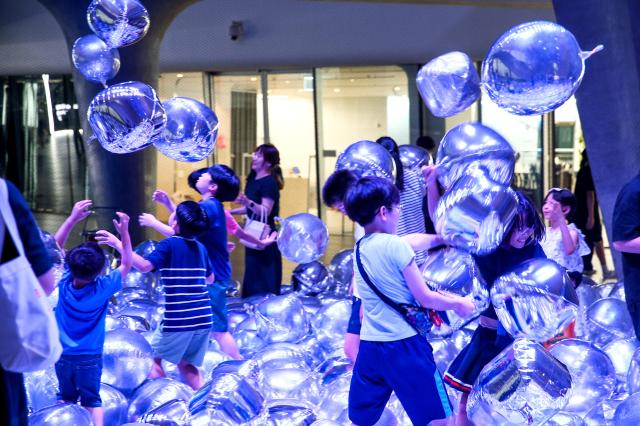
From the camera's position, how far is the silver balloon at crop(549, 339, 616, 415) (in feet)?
13.9

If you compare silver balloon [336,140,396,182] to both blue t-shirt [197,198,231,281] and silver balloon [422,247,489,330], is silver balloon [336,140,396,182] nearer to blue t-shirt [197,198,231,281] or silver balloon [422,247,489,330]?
blue t-shirt [197,198,231,281]

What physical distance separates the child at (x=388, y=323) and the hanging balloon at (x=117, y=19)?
6.70 feet

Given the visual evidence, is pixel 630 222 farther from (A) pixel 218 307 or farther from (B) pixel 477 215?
(A) pixel 218 307

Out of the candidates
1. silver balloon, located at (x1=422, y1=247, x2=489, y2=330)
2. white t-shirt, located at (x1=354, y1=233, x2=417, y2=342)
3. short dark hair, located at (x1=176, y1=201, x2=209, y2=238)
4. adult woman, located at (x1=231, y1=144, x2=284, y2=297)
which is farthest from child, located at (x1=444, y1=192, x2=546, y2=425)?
adult woman, located at (x1=231, y1=144, x2=284, y2=297)

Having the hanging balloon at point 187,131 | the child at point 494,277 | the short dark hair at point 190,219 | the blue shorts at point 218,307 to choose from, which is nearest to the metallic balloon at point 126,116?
the hanging balloon at point 187,131

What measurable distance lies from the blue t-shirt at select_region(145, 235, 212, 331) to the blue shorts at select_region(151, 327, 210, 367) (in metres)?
0.03

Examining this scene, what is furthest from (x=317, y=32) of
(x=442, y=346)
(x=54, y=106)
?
(x=442, y=346)

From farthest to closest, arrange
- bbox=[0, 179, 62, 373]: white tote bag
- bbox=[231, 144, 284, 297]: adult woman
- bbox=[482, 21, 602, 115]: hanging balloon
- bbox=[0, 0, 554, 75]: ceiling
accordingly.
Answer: bbox=[0, 0, 554, 75]: ceiling < bbox=[231, 144, 284, 297]: adult woman < bbox=[482, 21, 602, 115]: hanging balloon < bbox=[0, 179, 62, 373]: white tote bag

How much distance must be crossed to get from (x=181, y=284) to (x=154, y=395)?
25.2 inches

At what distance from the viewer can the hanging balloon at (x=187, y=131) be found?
15.6ft

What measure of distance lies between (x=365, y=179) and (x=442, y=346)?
5.48 ft

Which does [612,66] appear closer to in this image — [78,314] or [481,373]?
[481,373]

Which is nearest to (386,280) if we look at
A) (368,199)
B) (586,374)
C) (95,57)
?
(368,199)

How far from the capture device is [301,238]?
5.81m
